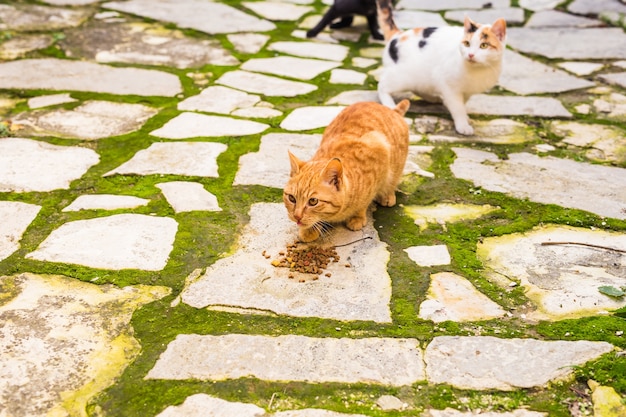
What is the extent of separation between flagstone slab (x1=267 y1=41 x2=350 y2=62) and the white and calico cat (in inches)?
45.7

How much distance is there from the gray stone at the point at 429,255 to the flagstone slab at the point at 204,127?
1.88 metres

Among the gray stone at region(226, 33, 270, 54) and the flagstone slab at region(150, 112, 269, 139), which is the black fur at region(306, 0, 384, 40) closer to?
the gray stone at region(226, 33, 270, 54)

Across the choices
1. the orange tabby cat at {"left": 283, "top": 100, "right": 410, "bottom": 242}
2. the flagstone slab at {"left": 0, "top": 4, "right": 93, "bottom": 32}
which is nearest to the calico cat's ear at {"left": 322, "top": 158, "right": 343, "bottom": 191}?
the orange tabby cat at {"left": 283, "top": 100, "right": 410, "bottom": 242}

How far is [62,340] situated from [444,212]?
2.23 m

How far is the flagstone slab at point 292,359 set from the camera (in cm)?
242

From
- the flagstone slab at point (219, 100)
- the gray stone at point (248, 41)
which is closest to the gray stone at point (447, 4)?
the gray stone at point (248, 41)

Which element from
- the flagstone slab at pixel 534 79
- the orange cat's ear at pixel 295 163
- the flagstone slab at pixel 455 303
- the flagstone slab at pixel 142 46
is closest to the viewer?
the flagstone slab at pixel 455 303

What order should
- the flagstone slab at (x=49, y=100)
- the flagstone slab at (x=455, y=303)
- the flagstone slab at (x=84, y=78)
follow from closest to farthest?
the flagstone slab at (x=455, y=303) → the flagstone slab at (x=49, y=100) → the flagstone slab at (x=84, y=78)

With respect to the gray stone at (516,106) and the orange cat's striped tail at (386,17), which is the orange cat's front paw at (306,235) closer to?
the gray stone at (516,106)

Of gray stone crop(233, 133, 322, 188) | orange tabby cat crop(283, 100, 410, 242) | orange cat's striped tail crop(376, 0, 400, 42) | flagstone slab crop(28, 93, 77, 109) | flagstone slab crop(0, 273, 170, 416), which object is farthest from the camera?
orange cat's striped tail crop(376, 0, 400, 42)

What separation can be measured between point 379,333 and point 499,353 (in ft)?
1.65

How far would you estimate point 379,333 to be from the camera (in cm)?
268

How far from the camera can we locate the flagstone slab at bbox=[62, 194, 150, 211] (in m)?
3.61

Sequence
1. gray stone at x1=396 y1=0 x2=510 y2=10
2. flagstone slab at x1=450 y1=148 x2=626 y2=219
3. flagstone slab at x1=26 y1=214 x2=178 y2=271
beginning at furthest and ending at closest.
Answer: gray stone at x1=396 y1=0 x2=510 y2=10 → flagstone slab at x1=450 y1=148 x2=626 y2=219 → flagstone slab at x1=26 y1=214 x2=178 y2=271
